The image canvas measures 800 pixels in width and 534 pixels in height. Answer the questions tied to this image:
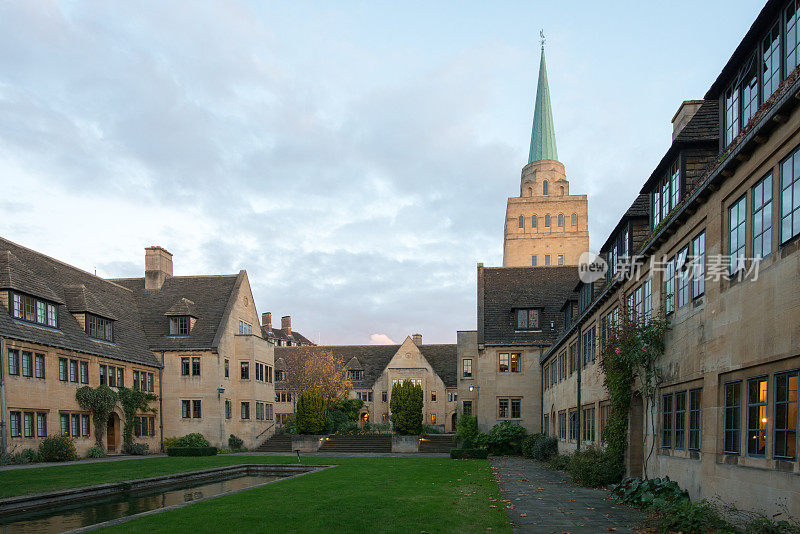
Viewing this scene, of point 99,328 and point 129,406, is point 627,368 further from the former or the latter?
point 99,328

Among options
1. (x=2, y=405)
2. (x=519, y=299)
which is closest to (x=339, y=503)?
(x=2, y=405)

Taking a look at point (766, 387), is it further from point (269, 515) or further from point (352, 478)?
point (352, 478)

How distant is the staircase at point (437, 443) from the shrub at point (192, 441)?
14605 mm

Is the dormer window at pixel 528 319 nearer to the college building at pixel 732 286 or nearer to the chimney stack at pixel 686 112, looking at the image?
the college building at pixel 732 286

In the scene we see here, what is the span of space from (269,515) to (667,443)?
9.83 metres

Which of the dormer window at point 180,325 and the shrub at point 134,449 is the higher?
the dormer window at point 180,325

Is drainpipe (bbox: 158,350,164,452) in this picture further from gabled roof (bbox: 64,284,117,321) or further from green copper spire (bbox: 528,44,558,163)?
green copper spire (bbox: 528,44,558,163)

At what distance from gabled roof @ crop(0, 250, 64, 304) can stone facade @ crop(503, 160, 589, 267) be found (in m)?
64.8

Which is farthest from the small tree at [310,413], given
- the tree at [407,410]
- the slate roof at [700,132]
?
the slate roof at [700,132]

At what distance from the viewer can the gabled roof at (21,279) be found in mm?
30609

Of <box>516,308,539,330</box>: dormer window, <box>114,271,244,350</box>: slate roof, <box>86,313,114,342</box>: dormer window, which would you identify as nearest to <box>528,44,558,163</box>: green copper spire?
<box>516,308,539,330</box>: dormer window

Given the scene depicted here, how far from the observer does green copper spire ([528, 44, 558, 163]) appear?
90500 millimetres

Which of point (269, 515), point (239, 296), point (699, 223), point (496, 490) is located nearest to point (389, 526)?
point (269, 515)

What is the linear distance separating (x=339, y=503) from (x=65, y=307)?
27.9 meters
